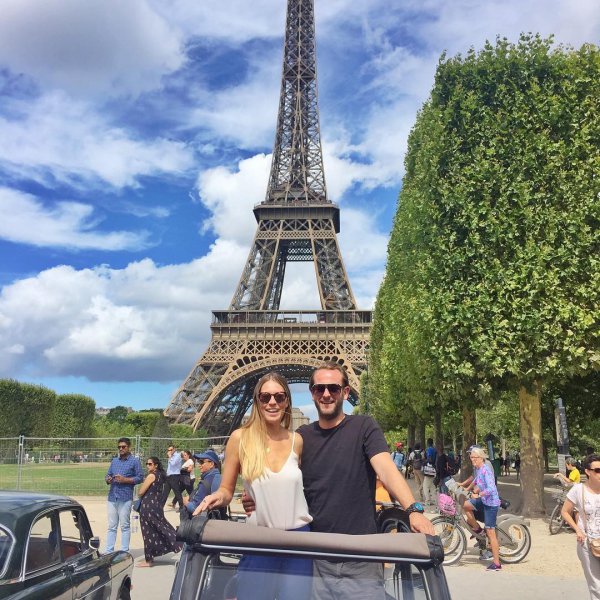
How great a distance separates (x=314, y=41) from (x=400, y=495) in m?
65.6

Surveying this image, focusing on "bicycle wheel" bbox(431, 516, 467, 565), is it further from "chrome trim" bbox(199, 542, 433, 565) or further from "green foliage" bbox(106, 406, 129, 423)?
"green foliage" bbox(106, 406, 129, 423)

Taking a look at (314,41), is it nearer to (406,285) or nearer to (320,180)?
(320,180)

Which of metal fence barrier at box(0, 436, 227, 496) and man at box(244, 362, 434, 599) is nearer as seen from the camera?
man at box(244, 362, 434, 599)

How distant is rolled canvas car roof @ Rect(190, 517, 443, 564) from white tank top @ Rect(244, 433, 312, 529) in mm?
584

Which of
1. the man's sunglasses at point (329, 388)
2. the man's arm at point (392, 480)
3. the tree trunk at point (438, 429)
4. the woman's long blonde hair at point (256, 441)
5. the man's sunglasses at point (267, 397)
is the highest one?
the tree trunk at point (438, 429)

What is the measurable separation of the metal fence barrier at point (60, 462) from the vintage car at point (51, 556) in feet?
45.9

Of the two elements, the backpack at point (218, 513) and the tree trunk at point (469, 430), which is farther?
the tree trunk at point (469, 430)

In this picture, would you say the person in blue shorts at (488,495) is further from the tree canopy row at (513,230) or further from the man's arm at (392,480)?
the man's arm at (392,480)

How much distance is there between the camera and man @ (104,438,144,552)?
905 centimetres

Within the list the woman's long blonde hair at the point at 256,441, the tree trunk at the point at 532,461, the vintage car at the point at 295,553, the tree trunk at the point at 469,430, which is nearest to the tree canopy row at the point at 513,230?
the tree trunk at the point at 532,461

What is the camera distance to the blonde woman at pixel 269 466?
2.76 meters

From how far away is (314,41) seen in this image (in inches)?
2467

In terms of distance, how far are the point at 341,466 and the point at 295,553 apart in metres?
0.97

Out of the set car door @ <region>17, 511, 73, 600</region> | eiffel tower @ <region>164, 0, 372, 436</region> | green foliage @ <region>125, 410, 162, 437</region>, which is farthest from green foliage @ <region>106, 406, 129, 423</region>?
car door @ <region>17, 511, 73, 600</region>
